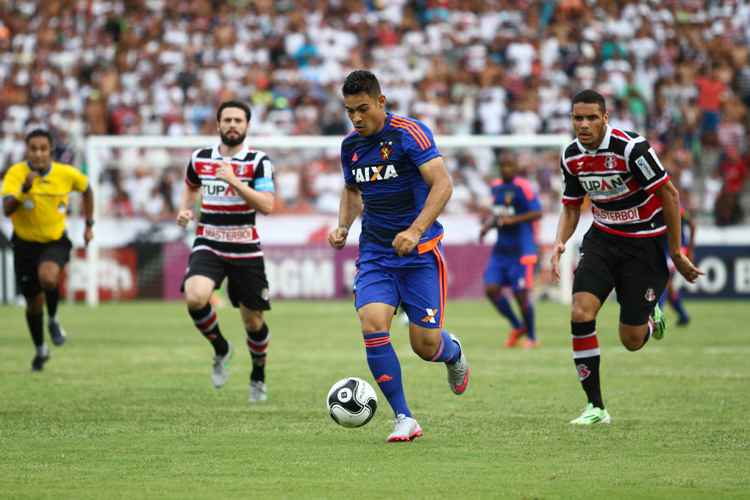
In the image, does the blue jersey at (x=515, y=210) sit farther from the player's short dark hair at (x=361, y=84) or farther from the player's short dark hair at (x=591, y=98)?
the player's short dark hair at (x=361, y=84)

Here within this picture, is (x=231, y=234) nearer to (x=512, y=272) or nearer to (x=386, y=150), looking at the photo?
(x=386, y=150)

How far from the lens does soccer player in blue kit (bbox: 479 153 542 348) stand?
58.4 ft

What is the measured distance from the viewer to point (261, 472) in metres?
7.57

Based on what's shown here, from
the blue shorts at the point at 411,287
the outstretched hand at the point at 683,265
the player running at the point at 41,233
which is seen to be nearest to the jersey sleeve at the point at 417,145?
the blue shorts at the point at 411,287

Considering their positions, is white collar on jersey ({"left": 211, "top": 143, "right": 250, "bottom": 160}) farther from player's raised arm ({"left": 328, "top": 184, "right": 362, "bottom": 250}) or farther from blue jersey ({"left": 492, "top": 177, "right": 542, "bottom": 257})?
blue jersey ({"left": 492, "top": 177, "right": 542, "bottom": 257})

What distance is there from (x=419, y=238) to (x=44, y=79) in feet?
82.8

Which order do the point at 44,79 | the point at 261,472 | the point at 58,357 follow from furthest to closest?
the point at 44,79 → the point at 58,357 → the point at 261,472

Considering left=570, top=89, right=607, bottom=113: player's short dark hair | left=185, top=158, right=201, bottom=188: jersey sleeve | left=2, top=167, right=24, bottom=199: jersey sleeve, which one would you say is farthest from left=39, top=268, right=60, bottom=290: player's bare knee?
left=570, top=89, right=607, bottom=113: player's short dark hair

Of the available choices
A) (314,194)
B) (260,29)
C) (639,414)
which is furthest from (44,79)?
(639,414)

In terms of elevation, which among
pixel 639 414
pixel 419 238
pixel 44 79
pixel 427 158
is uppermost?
pixel 44 79

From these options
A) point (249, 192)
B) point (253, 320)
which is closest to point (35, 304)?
point (253, 320)

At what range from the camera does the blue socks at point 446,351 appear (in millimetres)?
9375

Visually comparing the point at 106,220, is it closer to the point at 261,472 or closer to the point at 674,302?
the point at 674,302

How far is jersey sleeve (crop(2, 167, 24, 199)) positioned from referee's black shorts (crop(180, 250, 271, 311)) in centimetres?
326
